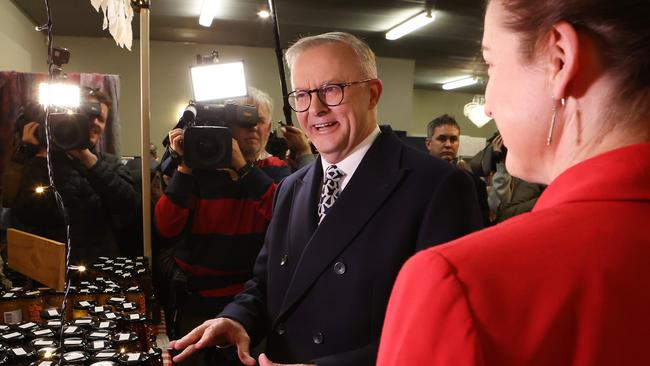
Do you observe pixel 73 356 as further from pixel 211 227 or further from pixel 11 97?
pixel 11 97

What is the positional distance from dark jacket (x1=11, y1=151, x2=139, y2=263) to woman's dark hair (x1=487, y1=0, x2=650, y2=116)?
194cm

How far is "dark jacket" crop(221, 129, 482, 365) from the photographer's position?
1.04 meters

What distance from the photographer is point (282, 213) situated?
1.34 meters

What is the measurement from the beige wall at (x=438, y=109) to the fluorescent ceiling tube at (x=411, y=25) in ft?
15.6

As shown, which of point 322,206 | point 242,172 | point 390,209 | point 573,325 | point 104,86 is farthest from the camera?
point 104,86

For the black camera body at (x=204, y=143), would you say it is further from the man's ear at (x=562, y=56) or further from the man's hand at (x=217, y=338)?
the man's ear at (x=562, y=56)

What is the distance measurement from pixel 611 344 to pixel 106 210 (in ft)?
6.92

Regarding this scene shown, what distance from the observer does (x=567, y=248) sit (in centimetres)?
35

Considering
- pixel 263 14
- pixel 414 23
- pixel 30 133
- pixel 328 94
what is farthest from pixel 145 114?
pixel 414 23

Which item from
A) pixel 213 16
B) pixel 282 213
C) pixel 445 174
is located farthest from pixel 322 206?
pixel 213 16

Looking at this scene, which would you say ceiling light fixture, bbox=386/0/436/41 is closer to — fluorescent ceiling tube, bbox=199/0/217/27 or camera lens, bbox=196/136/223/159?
fluorescent ceiling tube, bbox=199/0/217/27

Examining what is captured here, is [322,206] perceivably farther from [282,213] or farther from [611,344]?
[611,344]

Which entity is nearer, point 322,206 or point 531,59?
point 531,59

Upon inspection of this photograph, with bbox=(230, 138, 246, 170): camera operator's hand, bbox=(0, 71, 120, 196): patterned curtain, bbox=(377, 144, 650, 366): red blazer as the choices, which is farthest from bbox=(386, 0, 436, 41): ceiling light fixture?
bbox=(377, 144, 650, 366): red blazer
